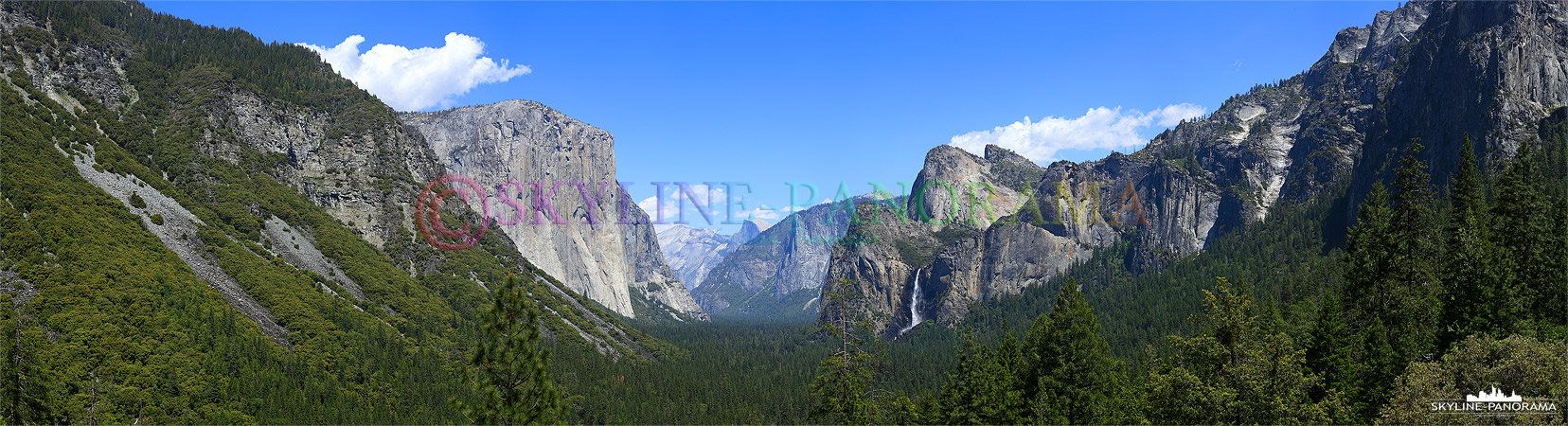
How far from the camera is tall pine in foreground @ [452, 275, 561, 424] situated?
3078 cm

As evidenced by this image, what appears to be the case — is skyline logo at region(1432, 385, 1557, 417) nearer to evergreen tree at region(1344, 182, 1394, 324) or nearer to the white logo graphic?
the white logo graphic

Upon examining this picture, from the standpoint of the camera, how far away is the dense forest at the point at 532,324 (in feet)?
116

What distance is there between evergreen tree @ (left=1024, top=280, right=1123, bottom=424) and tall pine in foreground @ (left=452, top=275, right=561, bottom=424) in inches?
1448

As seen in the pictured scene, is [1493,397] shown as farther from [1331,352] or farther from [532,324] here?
[532,324]

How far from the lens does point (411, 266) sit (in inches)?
7318

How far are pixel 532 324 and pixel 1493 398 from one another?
38470 mm

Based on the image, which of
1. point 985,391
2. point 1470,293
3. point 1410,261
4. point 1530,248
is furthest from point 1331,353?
point 985,391

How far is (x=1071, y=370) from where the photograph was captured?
5678 cm

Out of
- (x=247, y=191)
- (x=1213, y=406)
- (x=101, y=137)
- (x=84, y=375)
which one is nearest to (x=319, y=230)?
(x=247, y=191)

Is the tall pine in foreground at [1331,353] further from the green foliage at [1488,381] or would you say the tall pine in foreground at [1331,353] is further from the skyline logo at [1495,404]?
the skyline logo at [1495,404]

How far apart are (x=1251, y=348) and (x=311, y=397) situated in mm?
108730

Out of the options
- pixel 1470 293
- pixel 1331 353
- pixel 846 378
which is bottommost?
pixel 846 378

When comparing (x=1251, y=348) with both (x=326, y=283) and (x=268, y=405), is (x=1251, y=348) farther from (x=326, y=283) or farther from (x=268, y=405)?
(x=326, y=283)

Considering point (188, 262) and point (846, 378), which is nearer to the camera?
point (846, 378)
